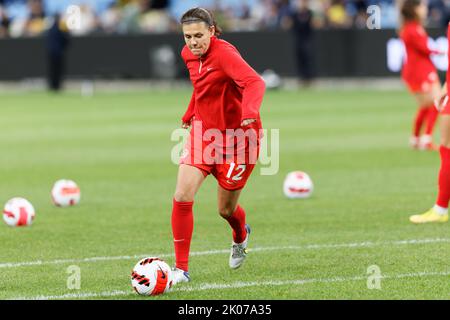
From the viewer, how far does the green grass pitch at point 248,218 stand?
8.73 meters

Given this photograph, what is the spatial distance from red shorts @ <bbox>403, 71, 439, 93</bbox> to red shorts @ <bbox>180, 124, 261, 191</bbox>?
1067 cm

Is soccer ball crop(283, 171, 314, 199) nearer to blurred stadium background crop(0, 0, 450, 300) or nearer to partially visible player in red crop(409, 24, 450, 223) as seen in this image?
blurred stadium background crop(0, 0, 450, 300)

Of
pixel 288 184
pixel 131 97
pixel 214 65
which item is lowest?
pixel 131 97

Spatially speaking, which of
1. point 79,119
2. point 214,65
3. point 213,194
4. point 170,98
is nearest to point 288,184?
point 213,194

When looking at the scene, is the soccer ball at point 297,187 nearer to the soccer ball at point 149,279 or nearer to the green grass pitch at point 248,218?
the green grass pitch at point 248,218

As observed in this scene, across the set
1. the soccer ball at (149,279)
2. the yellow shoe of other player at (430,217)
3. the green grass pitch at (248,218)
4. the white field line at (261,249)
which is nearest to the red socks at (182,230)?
the green grass pitch at (248,218)

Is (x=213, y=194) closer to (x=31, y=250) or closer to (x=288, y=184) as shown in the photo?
(x=288, y=184)

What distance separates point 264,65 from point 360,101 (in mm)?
6476

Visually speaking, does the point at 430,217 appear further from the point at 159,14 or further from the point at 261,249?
the point at 159,14

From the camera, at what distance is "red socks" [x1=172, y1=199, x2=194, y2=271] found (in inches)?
350

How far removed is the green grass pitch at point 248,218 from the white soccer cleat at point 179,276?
0.06 metres
